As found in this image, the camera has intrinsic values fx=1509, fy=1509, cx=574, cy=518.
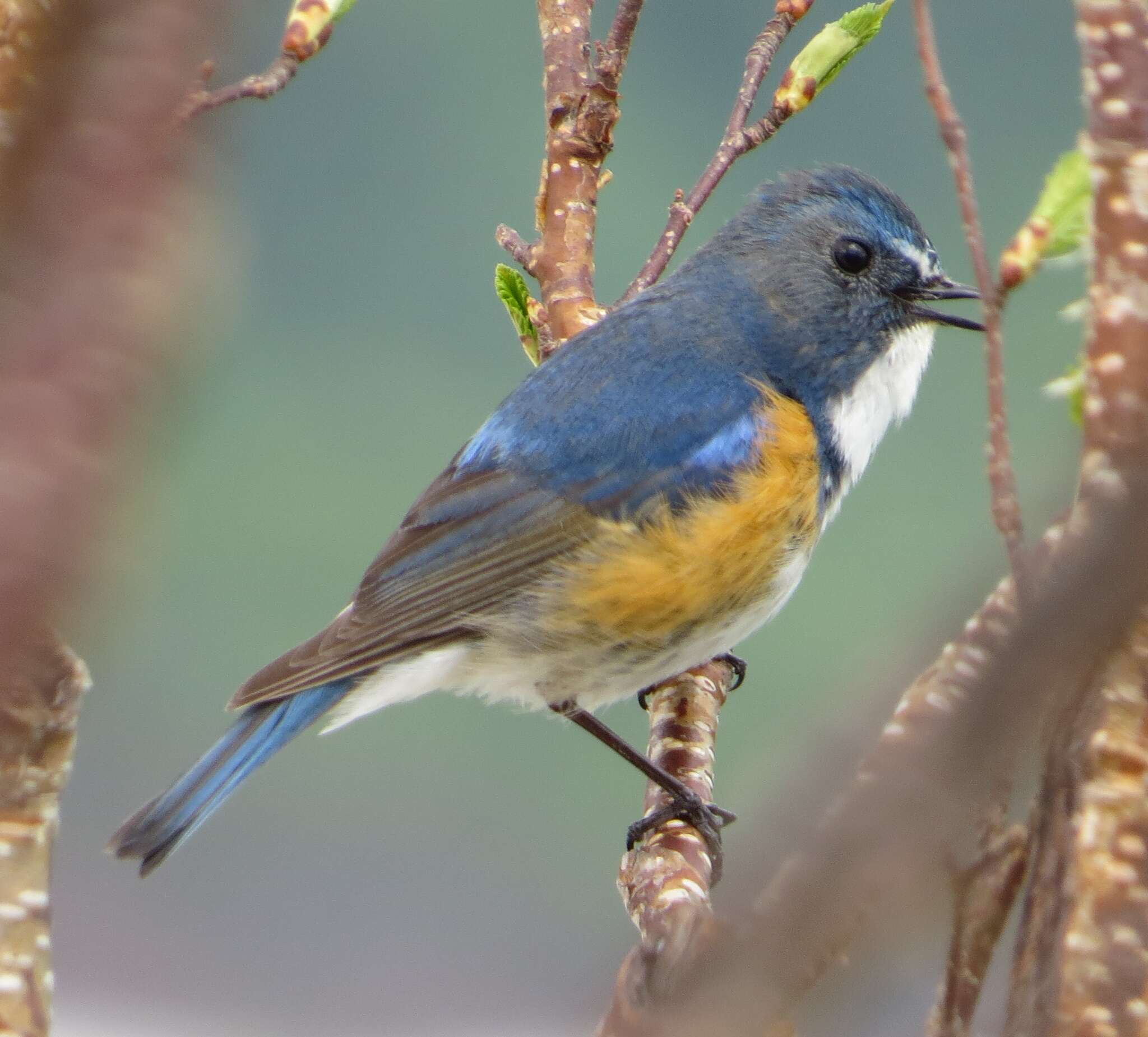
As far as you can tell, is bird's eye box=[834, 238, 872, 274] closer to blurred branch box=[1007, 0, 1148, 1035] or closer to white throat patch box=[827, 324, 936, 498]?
white throat patch box=[827, 324, 936, 498]

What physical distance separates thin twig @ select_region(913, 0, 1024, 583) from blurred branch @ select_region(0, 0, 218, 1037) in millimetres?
416

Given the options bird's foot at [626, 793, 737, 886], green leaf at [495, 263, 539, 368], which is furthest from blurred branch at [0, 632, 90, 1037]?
green leaf at [495, 263, 539, 368]

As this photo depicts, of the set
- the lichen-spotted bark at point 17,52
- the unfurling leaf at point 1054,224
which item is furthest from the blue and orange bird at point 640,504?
the lichen-spotted bark at point 17,52

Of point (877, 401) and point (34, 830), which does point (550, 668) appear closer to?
point (877, 401)

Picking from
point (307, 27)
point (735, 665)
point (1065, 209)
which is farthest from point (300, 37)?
point (735, 665)

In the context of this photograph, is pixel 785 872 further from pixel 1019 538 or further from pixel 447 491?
pixel 447 491

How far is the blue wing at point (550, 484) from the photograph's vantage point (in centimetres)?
199

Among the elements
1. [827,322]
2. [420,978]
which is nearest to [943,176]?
[420,978]

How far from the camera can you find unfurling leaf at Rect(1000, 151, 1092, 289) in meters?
0.98

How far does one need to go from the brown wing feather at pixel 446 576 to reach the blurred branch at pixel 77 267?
5.11 feet

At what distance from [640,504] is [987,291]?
1.29 meters

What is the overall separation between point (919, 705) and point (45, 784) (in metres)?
0.46

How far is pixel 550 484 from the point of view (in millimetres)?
2043

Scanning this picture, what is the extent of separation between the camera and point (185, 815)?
5.94ft
